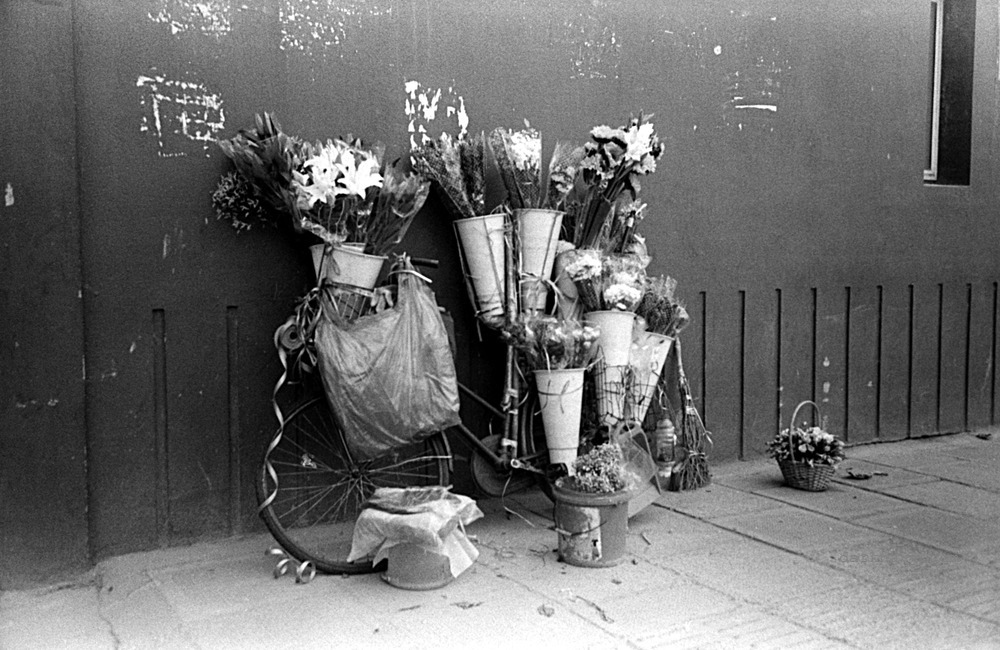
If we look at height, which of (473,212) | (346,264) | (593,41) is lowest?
(346,264)

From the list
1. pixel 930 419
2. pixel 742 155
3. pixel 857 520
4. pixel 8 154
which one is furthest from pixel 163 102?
pixel 930 419

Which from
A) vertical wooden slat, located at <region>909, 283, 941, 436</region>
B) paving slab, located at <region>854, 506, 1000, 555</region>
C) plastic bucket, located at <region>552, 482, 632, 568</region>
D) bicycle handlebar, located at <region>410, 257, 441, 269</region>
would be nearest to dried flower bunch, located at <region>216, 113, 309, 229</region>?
bicycle handlebar, located at <region>410, 257, 441, 269</region>

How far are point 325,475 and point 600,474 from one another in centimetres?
146

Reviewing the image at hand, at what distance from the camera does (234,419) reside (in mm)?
4832

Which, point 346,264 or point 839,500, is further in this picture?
point 839,500

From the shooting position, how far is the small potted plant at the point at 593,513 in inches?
178

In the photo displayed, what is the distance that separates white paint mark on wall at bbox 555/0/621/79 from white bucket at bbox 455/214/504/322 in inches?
51.1

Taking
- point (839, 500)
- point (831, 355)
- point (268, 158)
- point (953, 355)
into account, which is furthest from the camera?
point (953, 355)

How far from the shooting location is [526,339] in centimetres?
492

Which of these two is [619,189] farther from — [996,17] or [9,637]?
[996,17]

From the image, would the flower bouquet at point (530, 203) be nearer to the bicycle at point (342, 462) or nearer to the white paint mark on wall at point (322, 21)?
the bicycle at point (342, 462)

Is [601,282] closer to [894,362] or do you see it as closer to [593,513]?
[593,513]

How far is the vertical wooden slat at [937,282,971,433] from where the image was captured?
25.2ft

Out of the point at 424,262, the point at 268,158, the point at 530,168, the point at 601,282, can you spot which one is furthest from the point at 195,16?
the point at 601,282
